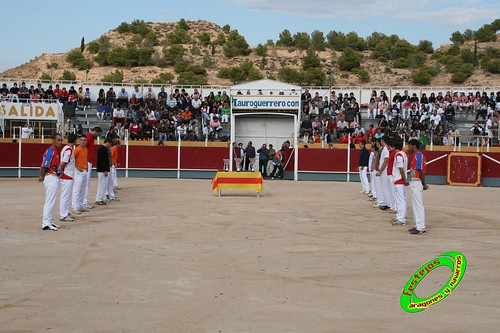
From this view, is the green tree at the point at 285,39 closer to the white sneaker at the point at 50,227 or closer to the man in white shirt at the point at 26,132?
the man in white shirt at the point at 26,132

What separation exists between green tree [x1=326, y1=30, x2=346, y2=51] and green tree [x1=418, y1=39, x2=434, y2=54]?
9822 millimetres

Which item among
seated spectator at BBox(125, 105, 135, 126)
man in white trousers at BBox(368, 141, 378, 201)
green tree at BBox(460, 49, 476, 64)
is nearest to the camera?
man in white trousers at BBox(368, 141, 378, 201)

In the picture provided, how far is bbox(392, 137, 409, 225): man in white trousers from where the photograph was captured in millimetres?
16578

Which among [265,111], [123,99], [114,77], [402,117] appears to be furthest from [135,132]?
[114,77]

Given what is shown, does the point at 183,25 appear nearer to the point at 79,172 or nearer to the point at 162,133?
the point at 162,133

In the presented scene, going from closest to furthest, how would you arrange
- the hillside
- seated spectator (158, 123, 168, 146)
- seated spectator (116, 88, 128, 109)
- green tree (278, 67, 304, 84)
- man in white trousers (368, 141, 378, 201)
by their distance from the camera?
man in white trousers (368, 141, 378, 201) → seated spectator (158, 123, 168, 146) → seated spectator (116, 88, 128, 109) → green tree (278, 67, 304, 84) → the hillside

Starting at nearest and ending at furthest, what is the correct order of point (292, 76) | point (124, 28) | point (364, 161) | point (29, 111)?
point (364, 161)
point (29, 111)
point (292, 76)
point (124, 28)

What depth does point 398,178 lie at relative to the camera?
56.1ft

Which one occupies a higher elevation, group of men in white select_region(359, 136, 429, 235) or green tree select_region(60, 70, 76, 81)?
green tree select_region(60, 70, 76, 81)

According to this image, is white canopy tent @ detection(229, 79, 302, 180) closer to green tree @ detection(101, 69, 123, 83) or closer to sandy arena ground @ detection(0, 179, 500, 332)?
sandy arena ground @ detection(0, 179, 500, 332)

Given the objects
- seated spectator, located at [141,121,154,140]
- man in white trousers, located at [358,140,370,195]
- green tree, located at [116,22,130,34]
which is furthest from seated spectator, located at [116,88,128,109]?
green tree, located at [116,22,130,34]

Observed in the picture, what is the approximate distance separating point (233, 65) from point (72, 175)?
72485mm

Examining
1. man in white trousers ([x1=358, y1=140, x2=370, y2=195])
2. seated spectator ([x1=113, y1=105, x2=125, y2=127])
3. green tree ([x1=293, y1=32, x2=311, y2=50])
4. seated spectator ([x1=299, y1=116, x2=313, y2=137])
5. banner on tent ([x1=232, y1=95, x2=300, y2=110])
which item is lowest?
man in white trousers ([x1=358, y1=140, x2=370, y2=195])

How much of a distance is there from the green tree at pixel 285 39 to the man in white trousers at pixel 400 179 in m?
84.2
